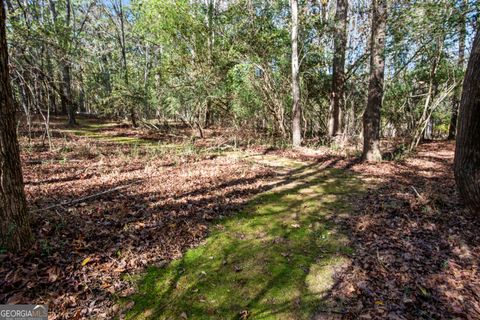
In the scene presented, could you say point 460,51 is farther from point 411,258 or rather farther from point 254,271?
point 254,271

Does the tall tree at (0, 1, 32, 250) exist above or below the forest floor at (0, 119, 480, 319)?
above

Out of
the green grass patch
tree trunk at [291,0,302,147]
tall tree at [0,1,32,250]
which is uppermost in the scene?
tree trunk at [291,0,302,147]

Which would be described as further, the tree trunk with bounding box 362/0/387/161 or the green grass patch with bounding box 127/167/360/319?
the tree trunk with bounding box 362/0/387/161

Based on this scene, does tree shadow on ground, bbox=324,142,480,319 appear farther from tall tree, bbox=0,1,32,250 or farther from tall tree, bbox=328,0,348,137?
tall tree, bbox=328,0,348,137

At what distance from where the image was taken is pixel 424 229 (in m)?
4.09

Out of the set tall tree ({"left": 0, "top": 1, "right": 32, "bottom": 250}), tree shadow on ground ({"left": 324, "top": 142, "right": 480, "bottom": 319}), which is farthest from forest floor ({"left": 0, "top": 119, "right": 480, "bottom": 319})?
tall tree ({"left": 0, "top": 1, "right": 32, "bottom": 250})

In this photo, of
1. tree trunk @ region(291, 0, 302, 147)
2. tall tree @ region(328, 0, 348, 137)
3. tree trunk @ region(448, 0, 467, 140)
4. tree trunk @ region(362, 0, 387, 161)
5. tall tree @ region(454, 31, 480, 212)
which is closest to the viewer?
tall tree @ region(454, 31, 480, 212)

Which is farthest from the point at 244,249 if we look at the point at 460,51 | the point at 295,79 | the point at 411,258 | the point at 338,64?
the point at 460,51

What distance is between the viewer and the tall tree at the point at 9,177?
2818 mm

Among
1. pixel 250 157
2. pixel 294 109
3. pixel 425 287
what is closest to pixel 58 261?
pixel 425 287

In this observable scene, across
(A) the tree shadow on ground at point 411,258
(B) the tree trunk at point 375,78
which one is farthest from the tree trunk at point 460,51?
(A) the tree shadow on ground at point 411,258

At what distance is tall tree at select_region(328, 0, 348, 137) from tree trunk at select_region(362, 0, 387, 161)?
4.08 metres

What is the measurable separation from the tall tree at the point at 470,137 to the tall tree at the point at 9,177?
18.5 feet

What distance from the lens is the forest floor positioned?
9.05ft
